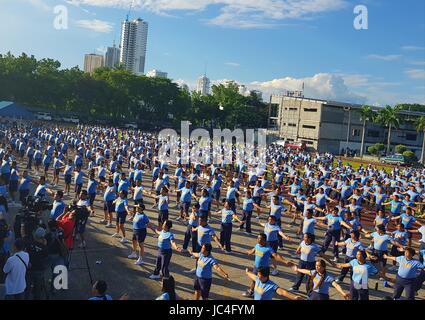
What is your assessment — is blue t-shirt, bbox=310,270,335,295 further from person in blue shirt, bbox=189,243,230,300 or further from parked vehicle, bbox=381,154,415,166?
parked vehicle, bbox=381,154,415,166

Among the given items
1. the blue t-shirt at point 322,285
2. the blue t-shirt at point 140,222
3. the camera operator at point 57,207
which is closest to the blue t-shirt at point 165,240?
the blue t-shirt at point 140,222

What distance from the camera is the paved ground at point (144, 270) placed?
28.8 feet

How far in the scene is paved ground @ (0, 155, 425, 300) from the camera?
8773 mm

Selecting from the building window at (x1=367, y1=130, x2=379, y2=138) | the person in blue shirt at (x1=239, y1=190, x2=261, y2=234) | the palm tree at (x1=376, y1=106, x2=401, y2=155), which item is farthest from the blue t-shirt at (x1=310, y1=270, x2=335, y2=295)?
the building window at (x1=367, y1=130, x2=379, y2=138)

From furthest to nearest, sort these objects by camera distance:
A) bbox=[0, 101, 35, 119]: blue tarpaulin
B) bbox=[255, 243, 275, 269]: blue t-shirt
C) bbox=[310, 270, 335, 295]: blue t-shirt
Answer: bbox=[0, 101, 35, 119]: blue tarpaulin → bbox=[255, 243, 275, 269]: blue t-shirt → bbox=[310, 270, 335, 295]: blue t-shirt

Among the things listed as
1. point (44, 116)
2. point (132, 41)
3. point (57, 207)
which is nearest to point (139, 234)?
point (57, 207)

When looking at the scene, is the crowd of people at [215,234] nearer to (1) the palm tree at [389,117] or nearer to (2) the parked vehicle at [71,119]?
(2) the parked vehicle at [71,119]

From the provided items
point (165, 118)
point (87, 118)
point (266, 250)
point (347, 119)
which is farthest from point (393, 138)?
point (266, 250)

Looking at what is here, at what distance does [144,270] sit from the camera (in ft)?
32.7

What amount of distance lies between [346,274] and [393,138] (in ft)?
225

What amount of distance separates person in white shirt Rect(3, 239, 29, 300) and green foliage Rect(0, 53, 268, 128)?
62.7 metres

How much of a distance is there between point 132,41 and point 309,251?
124m

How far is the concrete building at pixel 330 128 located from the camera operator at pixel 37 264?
63.3 m
